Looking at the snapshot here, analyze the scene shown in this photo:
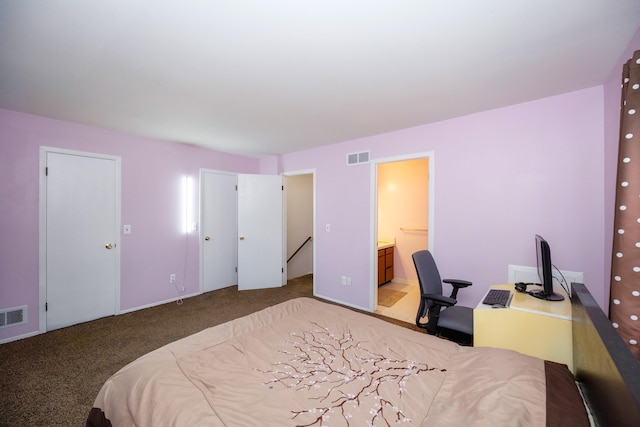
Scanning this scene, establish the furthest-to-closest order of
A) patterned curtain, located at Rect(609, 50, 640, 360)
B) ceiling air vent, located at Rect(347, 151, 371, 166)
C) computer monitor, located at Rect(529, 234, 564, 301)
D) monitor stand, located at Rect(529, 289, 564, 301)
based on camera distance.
→ ceiling air vent, located at Rect(347, 151, 371, 166) → monitor stand, located at Rect(529, 289, 564, 301) → computer monitor, located at Rect(529, 234, 564, 301) → patterned curtain, located at Rect(609, 50, 640, 360)

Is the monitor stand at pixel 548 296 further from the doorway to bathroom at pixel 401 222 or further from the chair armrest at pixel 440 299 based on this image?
the doorway to bathroom at pixel 401 222

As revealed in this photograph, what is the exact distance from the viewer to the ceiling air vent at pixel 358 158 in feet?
11.8

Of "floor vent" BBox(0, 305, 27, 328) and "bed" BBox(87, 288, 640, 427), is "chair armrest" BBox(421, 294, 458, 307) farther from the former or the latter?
"floor vent" BBox(0, 305, 27, 328)

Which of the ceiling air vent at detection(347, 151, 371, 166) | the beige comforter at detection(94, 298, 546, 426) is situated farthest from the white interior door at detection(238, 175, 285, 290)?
the beige comforter at detection(94, 298, 546, 426)

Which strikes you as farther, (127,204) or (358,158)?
(358,158)

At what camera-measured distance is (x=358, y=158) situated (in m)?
3.69

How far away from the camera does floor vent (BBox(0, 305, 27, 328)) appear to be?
2694mm

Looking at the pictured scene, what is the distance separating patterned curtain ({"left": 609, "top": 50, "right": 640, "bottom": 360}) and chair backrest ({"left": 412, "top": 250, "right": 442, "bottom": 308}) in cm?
109

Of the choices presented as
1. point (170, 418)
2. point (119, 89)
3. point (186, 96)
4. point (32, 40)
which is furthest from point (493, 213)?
point (32, 40)

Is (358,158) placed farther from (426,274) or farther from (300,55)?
(300,55)

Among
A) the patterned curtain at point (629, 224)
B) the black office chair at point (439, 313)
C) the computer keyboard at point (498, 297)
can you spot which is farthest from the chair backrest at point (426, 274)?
the patterned curtain at point (629, 224)

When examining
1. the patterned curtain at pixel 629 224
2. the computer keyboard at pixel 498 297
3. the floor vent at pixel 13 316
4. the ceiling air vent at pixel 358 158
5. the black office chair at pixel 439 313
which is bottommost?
the floor vent at pixel 13 316

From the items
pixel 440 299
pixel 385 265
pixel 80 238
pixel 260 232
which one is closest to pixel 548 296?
pixel 440 299

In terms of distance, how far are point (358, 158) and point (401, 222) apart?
76.3 inches
